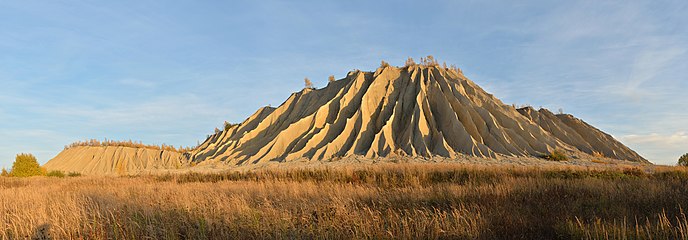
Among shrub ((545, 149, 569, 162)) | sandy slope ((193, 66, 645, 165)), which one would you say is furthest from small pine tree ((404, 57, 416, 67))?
shrub ((545, 149, 569, 162))

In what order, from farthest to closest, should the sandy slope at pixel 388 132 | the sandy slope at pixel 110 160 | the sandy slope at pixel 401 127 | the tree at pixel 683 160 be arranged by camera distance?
the sandy slope at pixel 110 160
the sandy slope at pixel 401 127
the sandy slope at pixel 388 132
the tree at pixel 683 160

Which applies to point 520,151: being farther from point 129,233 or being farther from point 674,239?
point 129,233

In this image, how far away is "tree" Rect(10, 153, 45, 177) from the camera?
1332 inches

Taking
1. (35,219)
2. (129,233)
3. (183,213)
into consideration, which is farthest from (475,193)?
(35,219)

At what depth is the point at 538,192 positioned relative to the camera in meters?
10.4

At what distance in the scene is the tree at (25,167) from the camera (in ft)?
111

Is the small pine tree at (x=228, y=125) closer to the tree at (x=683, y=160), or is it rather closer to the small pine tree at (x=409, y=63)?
the small pine tree at (x=409, y=63)

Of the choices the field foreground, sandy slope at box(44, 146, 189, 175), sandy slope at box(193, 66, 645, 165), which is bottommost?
the field foreground

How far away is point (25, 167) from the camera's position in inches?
1351

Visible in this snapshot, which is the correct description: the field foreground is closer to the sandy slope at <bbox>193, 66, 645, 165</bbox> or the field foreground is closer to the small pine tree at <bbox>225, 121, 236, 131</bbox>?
the sandy slope at <bbox>193, 66, 645, 165</bbox>

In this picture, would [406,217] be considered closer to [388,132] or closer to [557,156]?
[557,156]

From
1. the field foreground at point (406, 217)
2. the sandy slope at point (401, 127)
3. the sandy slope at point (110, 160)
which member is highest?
the sandy slope at point (401, 127)

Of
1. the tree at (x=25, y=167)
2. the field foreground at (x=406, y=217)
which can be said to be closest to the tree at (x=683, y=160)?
the field foreground at (x=406, y=217)

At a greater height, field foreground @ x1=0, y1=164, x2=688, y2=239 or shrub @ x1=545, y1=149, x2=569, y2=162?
shrub @ x1=545, y1=149, x2=569, y2=162
